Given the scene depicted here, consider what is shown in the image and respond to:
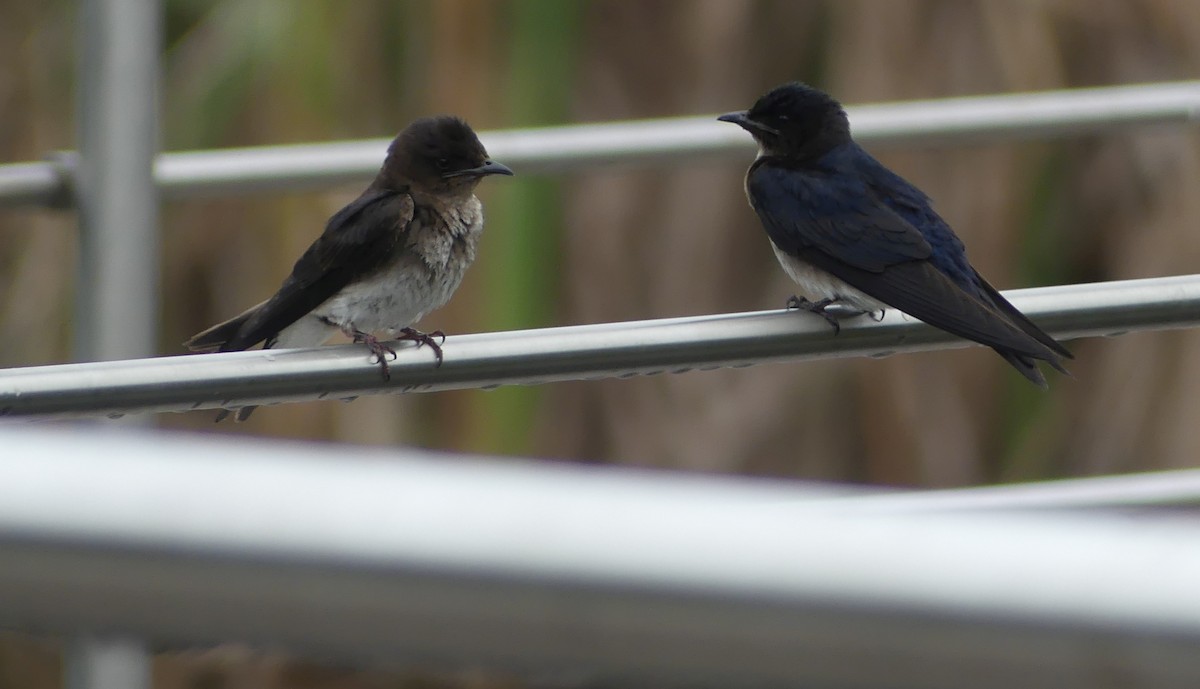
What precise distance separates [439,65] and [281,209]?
0.30 meters

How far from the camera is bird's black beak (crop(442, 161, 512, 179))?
5.38 ft

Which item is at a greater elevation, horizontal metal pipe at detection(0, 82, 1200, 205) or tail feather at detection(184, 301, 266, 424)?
horizontal metal pipe at detection(0, 82, 1200, 205)

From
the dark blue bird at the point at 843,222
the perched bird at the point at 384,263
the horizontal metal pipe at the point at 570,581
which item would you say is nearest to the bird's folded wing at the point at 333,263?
the perched bird at the point at 384,263

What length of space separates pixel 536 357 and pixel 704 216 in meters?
1.53

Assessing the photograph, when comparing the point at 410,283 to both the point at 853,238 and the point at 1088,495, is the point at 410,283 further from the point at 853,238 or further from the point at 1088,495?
the point at 1088,495

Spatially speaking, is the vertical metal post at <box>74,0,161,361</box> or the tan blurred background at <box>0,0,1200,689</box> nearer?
the vertical metal post at <box>74,0,161,361</box>

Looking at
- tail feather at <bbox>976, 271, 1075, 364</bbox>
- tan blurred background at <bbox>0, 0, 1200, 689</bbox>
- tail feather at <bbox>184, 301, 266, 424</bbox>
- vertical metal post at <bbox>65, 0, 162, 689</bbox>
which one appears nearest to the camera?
tail feather at <bbox>976, 271, 1075, 364</bbox>

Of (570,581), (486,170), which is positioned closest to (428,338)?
(486,170)

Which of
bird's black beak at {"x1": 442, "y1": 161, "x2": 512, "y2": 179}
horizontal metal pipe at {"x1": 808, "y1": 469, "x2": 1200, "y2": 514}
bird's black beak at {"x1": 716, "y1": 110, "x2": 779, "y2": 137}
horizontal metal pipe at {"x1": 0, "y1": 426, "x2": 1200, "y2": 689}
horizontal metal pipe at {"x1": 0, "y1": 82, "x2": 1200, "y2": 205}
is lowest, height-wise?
horizontal metal pipe at {"x1": 808, "y1": 469, "x2": 1200, "y2": 514}

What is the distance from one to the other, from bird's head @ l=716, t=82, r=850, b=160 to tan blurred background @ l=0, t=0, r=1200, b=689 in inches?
14.4

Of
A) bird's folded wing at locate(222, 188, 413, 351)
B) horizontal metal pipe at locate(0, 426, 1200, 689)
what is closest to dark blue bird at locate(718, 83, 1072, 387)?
bird's folded wing at locate(222, 188, 413, 351)

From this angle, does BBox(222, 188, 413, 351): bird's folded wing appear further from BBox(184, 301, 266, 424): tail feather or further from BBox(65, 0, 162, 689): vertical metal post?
BBox(65, 0, 162, 689): vertical metal post

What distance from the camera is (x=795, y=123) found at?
183cm

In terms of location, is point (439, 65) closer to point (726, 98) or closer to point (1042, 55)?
point (726, 98)
